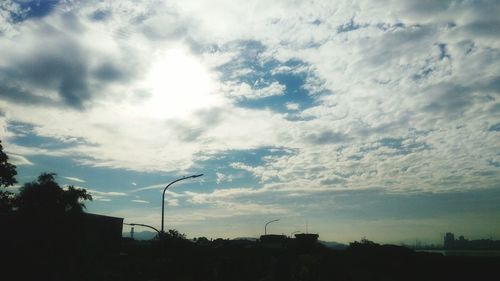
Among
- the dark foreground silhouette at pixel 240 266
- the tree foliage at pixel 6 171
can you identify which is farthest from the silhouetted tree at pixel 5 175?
the dark foreground silhouette at pixel 240 266

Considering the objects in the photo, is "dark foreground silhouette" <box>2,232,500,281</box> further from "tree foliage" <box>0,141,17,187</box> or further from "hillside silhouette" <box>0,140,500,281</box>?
"tree foliage" <box>0,141,17,187</box>

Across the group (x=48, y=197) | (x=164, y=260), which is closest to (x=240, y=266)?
(x=164, y=260)

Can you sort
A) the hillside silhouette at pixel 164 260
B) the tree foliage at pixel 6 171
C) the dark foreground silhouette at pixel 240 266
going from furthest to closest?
the tree foliage at pixel 6 171 < the hillside silhouette at pixel 164 260 < the dark foreground silhouette at pixel 240 266

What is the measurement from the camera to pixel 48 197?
49.2 m

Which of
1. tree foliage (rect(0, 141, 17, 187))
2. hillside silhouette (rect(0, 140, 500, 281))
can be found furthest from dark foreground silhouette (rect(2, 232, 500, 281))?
tree foliage (rect(0, 141, 17, 187))

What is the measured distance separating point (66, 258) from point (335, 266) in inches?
1056

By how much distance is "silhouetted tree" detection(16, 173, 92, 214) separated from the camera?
4684 centimetres

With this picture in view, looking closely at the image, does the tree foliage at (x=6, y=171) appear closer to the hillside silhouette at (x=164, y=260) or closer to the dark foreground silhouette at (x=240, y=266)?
the hillside silhouette at (x=164, y=260)

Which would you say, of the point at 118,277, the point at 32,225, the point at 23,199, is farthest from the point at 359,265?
the point at 23,199

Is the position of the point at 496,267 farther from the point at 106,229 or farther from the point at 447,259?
the point at 106,229

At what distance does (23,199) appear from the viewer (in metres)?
47.8

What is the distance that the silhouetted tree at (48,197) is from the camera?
154ft

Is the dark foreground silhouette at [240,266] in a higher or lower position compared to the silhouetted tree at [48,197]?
lower

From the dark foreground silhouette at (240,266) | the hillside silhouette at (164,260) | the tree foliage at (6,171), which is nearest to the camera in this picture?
the dark foreground silhouette at (240,266)
